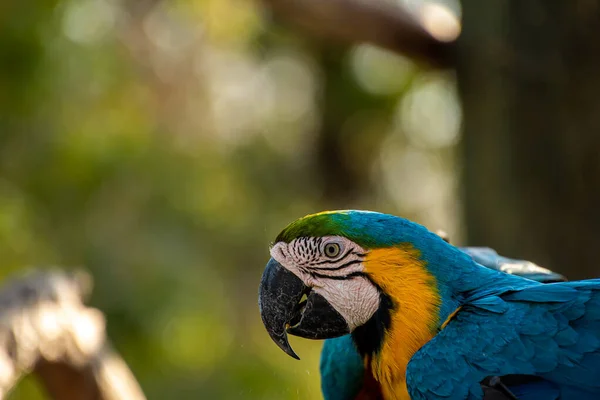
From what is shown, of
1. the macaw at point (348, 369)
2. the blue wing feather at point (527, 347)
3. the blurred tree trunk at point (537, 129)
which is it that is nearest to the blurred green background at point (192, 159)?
the blurred tree trunk at point (537, 129)

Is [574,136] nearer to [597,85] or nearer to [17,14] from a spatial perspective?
[597,85]

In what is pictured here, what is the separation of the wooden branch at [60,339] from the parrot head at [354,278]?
0.64 meters

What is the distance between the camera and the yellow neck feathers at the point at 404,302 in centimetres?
92

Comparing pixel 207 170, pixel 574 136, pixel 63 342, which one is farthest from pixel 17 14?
pixel 574 136

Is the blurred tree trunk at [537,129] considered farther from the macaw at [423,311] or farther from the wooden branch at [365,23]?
the macaw at [423,311]

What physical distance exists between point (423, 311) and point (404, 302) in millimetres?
28

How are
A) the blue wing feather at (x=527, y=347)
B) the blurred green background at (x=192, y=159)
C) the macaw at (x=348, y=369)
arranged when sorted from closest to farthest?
1. the blue wing feather at (x=527, y=347)
2. the macaw at (x=348, y=369)
3. the blurred green background at (x=192, y=159)

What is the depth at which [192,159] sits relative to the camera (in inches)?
148

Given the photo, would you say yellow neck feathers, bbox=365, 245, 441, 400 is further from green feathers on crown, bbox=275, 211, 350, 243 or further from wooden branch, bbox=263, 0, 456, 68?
wooden branch, bbox=263, 0, 456, 68

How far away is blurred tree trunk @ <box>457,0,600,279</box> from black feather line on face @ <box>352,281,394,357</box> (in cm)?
122

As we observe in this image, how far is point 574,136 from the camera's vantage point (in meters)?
1.99

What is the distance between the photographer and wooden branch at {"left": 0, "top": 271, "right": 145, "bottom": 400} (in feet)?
4.48

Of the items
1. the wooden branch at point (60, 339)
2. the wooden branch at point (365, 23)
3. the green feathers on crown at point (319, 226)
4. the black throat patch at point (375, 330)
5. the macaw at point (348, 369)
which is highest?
the wooden branch at point (365, 23)

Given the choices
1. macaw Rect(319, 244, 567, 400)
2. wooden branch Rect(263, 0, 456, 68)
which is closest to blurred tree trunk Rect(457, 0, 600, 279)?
wooden branch Rect(263, 0, 456, 68)
